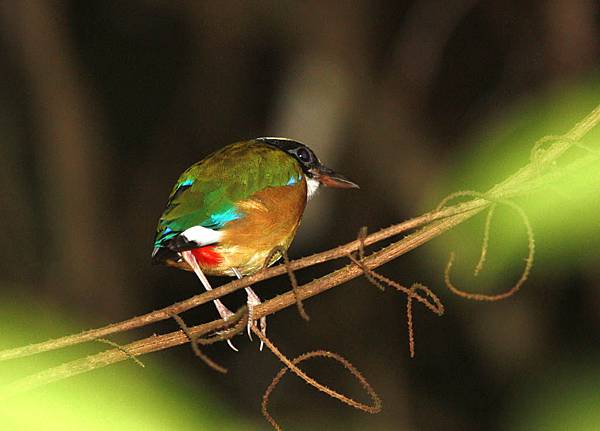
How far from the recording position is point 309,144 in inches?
193

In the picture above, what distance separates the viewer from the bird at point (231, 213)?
250 cm

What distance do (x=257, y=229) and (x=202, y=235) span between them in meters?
0.21

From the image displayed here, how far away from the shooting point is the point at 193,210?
251 centimetres

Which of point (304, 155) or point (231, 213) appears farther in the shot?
point (304, 155)

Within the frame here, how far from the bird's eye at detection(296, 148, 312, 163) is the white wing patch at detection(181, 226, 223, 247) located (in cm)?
69

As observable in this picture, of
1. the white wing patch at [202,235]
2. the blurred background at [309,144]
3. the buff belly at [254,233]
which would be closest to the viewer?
the white wing patch at [202,235]

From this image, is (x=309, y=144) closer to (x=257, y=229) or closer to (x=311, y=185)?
(x=311, y=185)

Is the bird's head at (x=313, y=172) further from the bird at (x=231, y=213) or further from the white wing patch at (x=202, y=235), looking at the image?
the white wing patch at (x=202, y=235)

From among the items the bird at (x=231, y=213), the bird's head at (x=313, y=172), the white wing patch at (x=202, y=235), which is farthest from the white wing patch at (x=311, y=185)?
the white wing patch at (x=202, y=235)

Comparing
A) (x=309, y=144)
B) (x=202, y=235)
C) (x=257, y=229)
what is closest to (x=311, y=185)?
(x=257, y=229)

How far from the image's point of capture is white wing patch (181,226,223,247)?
247 centimetres

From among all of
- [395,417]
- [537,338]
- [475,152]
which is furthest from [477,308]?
[475,152]

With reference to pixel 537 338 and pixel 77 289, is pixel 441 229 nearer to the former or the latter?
pixel 537 338

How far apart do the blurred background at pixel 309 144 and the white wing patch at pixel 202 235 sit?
174 centimetres
